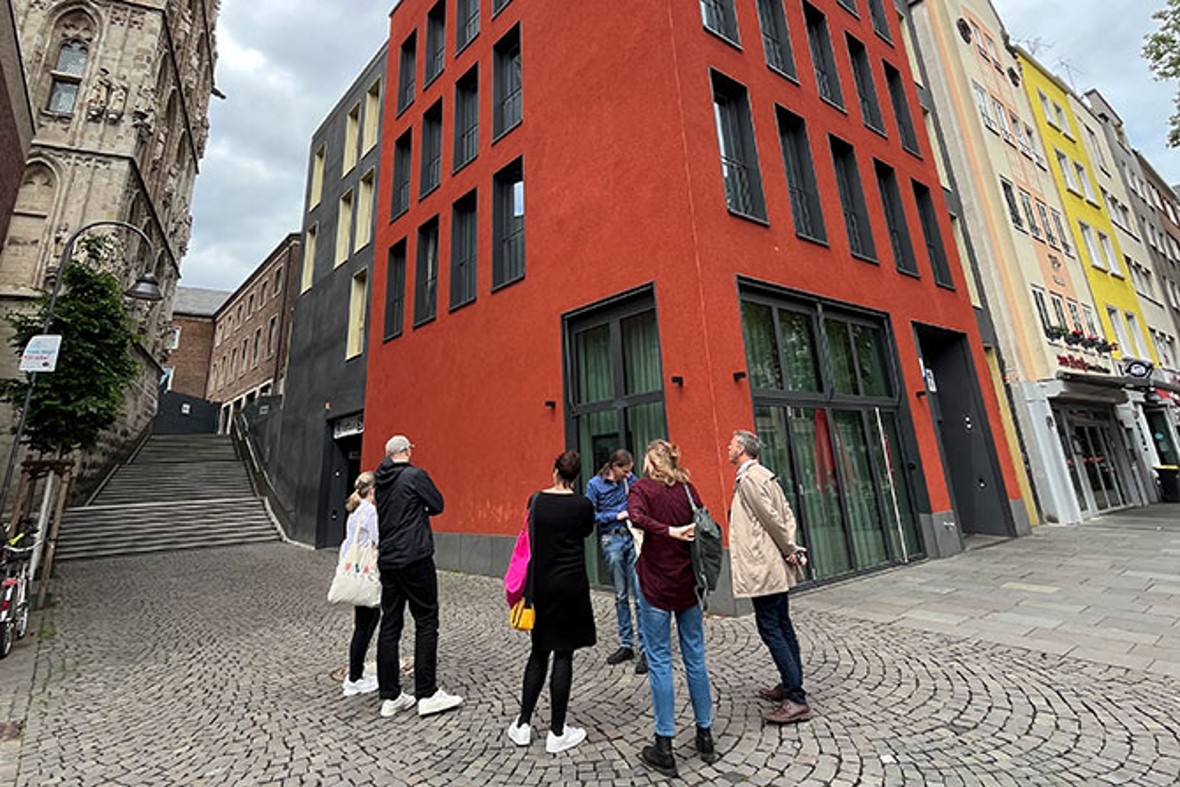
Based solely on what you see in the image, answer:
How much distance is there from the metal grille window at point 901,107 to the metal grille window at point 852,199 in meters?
3.08

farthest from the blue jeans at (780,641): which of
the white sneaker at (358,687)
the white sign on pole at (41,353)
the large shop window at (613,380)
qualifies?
the white sign on pole at (41,353)

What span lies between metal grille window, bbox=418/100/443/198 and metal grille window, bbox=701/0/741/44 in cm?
732

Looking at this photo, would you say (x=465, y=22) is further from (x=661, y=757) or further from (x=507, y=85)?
(x=661, y=757)

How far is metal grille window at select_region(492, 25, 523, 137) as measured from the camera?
11289mm

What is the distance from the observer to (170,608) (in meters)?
7.97

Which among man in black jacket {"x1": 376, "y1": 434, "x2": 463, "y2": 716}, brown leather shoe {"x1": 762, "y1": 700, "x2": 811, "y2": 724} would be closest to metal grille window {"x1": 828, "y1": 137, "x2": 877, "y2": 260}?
brown leather shoe {"x1": 762, "y1": 700, "x2": 811, "y2": 724}

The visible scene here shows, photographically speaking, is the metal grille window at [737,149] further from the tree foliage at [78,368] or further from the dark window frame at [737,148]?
the tree foliage at [78,368]

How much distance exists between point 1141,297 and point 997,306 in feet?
Result: 43.0

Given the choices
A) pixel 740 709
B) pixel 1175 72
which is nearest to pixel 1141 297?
pixel 1175 72

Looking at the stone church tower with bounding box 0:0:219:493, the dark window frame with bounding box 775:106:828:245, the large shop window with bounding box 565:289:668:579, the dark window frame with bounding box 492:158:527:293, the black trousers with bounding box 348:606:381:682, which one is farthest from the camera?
the stone church tower with bounding box 0:0:219:493

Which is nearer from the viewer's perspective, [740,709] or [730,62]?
[740,709]

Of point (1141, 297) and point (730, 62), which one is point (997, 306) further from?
point (1141, 297)

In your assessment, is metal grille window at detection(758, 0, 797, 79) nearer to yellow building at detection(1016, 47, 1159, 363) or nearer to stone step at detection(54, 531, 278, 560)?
yellow building at detection(1016, 47, 1159, 363)

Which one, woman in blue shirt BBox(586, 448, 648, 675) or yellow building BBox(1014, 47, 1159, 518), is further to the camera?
yellow building BBox(1014, 47, 1159, 518)
